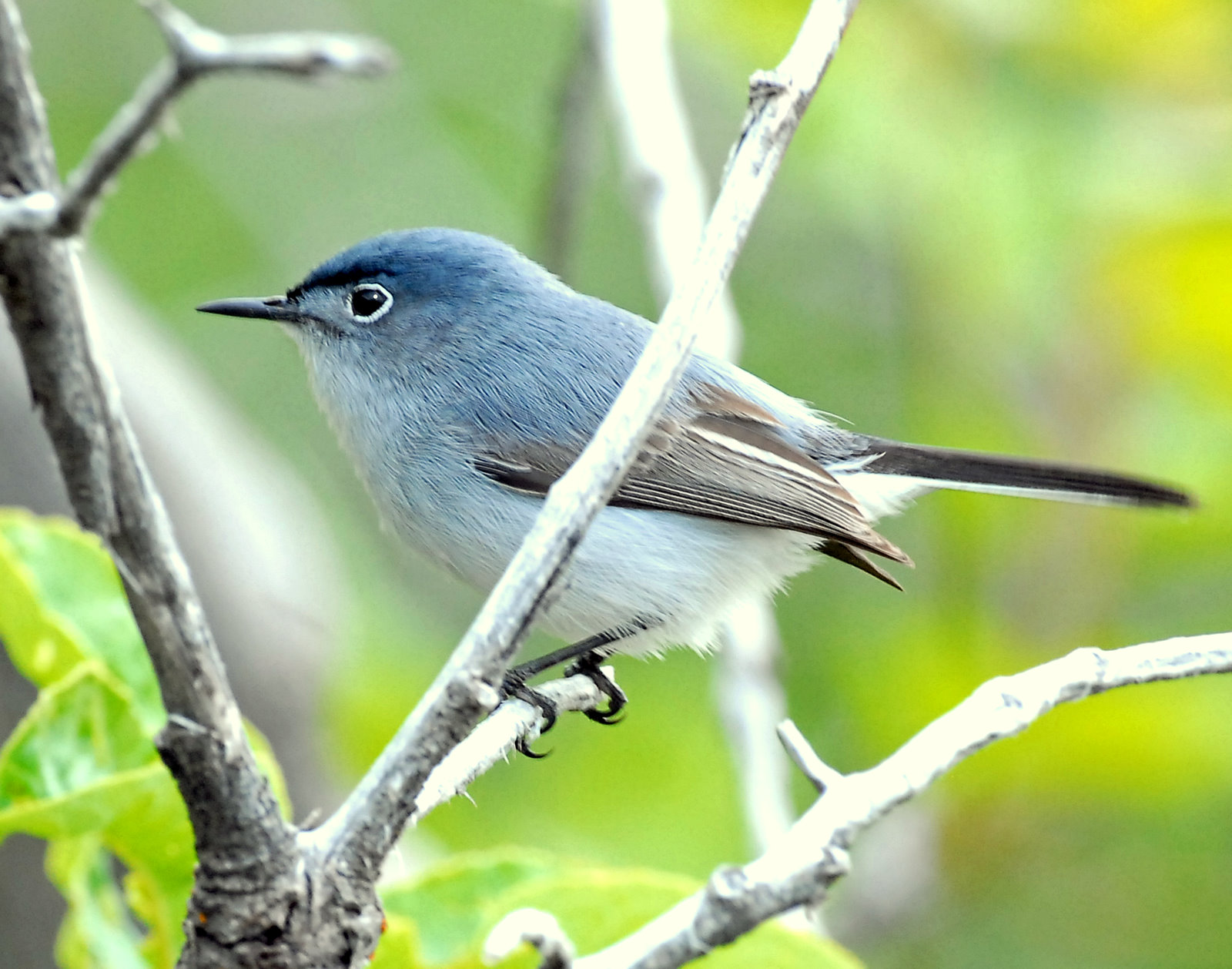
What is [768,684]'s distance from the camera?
9.58ft

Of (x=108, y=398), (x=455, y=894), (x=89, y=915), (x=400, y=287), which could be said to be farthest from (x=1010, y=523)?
(x=108, y=398)

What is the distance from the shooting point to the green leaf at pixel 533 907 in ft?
6.12

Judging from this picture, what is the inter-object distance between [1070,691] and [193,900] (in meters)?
1.06

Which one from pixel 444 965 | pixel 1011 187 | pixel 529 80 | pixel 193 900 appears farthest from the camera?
pixel 529 80

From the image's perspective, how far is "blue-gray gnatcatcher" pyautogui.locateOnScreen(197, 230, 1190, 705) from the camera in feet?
9.01

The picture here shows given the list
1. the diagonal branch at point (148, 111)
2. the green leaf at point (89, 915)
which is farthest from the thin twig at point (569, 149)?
the diagonal branch at point (148, 111)

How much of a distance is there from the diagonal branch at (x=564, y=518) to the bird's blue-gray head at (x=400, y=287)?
149 centimetres

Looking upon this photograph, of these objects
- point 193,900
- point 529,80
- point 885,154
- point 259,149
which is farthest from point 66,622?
point 529,80

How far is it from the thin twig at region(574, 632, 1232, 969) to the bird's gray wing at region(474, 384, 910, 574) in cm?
89

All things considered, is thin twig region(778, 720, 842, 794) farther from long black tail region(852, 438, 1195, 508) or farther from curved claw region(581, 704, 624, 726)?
long black tail region(852, 438, 1195, 508)

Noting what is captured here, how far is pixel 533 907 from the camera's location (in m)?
1.84

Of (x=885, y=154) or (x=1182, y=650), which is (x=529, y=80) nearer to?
(x=885, y=154)

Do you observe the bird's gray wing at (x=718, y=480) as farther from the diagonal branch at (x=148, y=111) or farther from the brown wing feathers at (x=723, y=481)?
the diagonal branch at (x=148, y=111)

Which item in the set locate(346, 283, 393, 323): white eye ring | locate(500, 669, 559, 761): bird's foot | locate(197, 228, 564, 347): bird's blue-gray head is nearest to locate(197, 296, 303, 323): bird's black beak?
locate(197, 228, 564, 347): bird's blue-gray head
